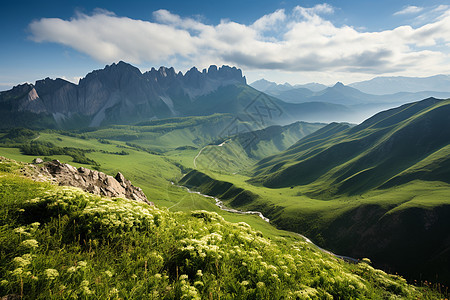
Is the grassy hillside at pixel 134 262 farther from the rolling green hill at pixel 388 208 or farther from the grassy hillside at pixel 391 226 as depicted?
the grassy hillside at pixel 391 226

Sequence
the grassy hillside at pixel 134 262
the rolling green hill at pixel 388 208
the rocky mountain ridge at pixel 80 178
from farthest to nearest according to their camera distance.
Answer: the rolling green hill at pixel 388 208
the rocky mountain ridge at pixel 80 178
the grassy hillside at pixel 134 262

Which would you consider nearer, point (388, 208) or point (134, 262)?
point (134, 262)

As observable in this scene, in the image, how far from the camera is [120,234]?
10.4 meters

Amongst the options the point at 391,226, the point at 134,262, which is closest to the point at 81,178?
the point at 134,262

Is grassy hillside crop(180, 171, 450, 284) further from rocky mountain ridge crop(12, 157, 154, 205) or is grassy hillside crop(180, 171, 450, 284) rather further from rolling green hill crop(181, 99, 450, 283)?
rocky mountain ridge crop(12, 157, 154, 205)

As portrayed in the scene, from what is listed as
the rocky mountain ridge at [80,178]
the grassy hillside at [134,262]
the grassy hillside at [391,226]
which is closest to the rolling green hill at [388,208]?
the grassy hillside at [391,226]

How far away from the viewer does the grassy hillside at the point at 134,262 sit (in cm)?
714

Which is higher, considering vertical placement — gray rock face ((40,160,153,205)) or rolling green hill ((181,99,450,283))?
gray rock face ((40,160,153,205))

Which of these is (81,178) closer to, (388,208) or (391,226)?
(391,226)

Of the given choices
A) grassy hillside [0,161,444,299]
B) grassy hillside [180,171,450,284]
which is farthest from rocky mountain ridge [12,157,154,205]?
grassy hillside [180,171,450,284]

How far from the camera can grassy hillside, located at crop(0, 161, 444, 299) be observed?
714 cm

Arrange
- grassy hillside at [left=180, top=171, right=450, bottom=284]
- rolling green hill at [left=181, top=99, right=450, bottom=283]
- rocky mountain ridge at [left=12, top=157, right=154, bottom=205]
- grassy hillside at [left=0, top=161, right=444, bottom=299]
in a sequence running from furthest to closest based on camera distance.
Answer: rolling green hill at [left=181, top=99, right=450, bottom=283], grassy hillside at [left=180, top=171, right=450, bottom=284], rocky mountain ridge at [left=12, top=157, right=154, bottom=205], grassy hillside at [left=0, top=161, right=444, bottom=299]

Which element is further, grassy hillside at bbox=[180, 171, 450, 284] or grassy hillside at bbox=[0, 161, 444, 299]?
grassy hillside at bbox=[180, 171, 450, 284]

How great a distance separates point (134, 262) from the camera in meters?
8.87
